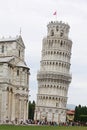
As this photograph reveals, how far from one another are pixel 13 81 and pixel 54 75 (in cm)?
3494

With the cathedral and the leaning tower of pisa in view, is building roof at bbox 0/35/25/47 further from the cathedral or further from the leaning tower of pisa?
the leaning tower of pisa

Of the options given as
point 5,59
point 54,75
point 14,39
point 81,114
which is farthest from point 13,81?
point 81,114

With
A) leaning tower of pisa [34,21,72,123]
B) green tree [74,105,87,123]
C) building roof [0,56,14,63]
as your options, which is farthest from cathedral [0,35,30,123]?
green tree [74,105,87,123]

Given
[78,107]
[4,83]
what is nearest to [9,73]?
[4,83]

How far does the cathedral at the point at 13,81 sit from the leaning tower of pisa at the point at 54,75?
29806 millimetres

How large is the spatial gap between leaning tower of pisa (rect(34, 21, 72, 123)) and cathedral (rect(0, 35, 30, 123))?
29.8 m

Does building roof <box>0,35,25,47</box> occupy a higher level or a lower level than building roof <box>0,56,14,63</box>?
higher

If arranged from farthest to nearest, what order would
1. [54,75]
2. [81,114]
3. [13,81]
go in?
[81,114]
[54,75]
[13,81]

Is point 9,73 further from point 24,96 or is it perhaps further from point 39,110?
point 39,110

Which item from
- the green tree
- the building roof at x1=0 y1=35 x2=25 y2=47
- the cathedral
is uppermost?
the building roof at x1=0 y1=35 x2=25 y2=47

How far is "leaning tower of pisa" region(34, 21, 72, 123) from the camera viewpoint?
105 m

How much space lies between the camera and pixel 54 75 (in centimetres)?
10625

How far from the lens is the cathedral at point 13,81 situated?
68.4 metres

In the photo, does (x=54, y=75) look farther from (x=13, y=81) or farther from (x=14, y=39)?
(x=13, y=81)
